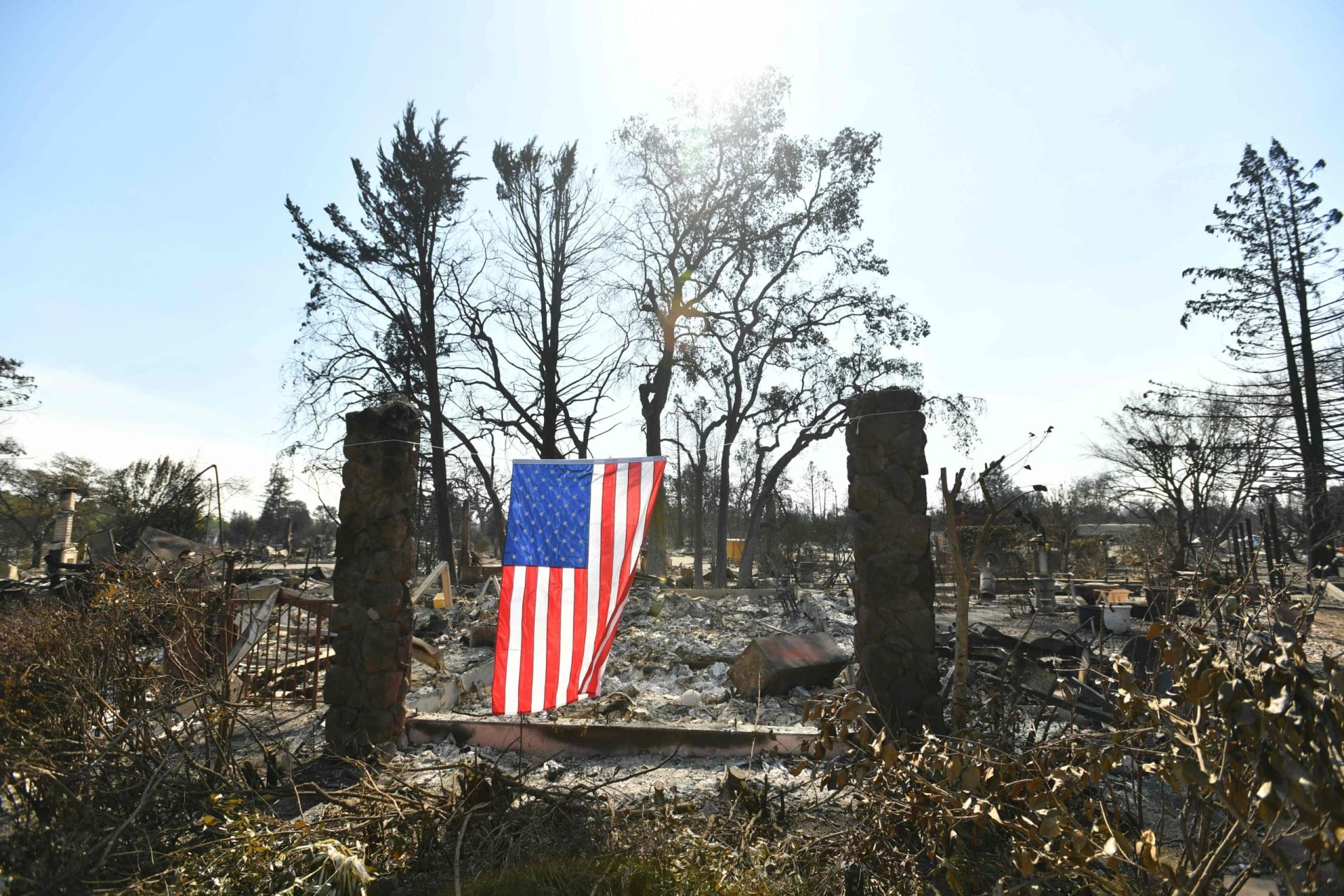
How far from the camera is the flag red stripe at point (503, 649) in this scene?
4625 mm

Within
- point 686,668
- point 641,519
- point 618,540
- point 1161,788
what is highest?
point 641,519

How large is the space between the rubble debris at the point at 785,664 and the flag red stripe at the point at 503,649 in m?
3.13

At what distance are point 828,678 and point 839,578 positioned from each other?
16639mm

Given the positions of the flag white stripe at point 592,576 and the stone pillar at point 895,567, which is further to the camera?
the stone pillar at point 895,567

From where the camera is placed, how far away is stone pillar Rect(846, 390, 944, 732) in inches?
202

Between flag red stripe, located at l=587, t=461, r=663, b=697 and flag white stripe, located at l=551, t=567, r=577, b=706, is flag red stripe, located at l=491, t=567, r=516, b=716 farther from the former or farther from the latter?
flag red stripe, located at l=587, t=461, r=663, b=697

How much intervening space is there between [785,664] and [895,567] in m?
2.32

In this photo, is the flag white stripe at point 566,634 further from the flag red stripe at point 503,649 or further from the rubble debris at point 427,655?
the rubble debris at point 427,655

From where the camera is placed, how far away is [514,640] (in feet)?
15.3

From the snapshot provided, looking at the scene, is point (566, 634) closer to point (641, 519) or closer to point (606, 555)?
point (606, 555)

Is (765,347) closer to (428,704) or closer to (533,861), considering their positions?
(428,704)

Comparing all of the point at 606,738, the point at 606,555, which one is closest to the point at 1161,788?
the point at 606,555

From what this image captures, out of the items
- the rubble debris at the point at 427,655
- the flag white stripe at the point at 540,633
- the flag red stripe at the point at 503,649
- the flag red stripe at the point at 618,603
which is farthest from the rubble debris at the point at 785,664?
the rubble debris at the point at 427,655

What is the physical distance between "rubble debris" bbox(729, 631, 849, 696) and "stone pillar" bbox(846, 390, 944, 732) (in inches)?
71.4
